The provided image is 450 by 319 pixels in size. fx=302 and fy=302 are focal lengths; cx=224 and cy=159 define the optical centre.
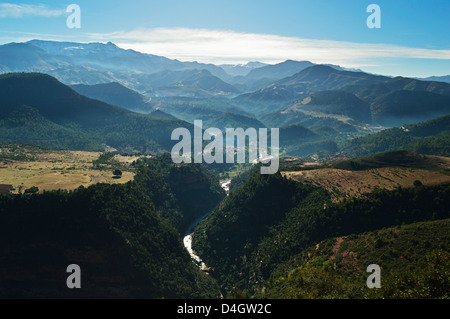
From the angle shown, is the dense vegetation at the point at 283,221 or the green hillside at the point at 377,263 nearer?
the green hillside at the point at 377,263

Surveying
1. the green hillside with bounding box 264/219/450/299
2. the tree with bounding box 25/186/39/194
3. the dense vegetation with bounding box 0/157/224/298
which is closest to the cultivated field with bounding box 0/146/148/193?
A: the tree with bounding box 25/186/39/194

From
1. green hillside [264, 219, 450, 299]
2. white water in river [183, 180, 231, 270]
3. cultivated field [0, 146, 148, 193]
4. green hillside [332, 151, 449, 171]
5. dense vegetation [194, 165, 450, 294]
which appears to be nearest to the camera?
green hillside [264, 219, 450, 299]

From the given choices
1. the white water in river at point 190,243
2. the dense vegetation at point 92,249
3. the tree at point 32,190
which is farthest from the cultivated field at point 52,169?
the white water in river at point 190,243

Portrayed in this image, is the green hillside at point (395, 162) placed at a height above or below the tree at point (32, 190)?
above

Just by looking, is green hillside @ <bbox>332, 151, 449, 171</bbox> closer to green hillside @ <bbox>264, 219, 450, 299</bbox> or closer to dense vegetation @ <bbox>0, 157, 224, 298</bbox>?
green hillside @ <bbox>264, 219, 450, 299</bbox>

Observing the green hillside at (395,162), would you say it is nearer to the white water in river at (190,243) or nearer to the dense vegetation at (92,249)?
the white water in river at (190,243)

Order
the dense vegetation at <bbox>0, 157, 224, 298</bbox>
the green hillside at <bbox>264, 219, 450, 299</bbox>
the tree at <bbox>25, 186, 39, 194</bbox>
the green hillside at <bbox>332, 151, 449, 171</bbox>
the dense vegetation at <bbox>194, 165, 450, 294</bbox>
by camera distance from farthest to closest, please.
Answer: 1. the green hillside at <bbox>332, 151, 449, 171</bbox>
2. the dense vegetation at <bbox>194, 165, 450, 294</bbox>
3. the tree at <bbox>25, 186, 39, 194</bbox>
4. the dense vegetation at <bbox>0, 157, 224, 298</bbox>
5. the green hillside at <bbox>264, 219, 450, 299</bbox>

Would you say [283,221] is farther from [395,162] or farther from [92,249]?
[395,162]
